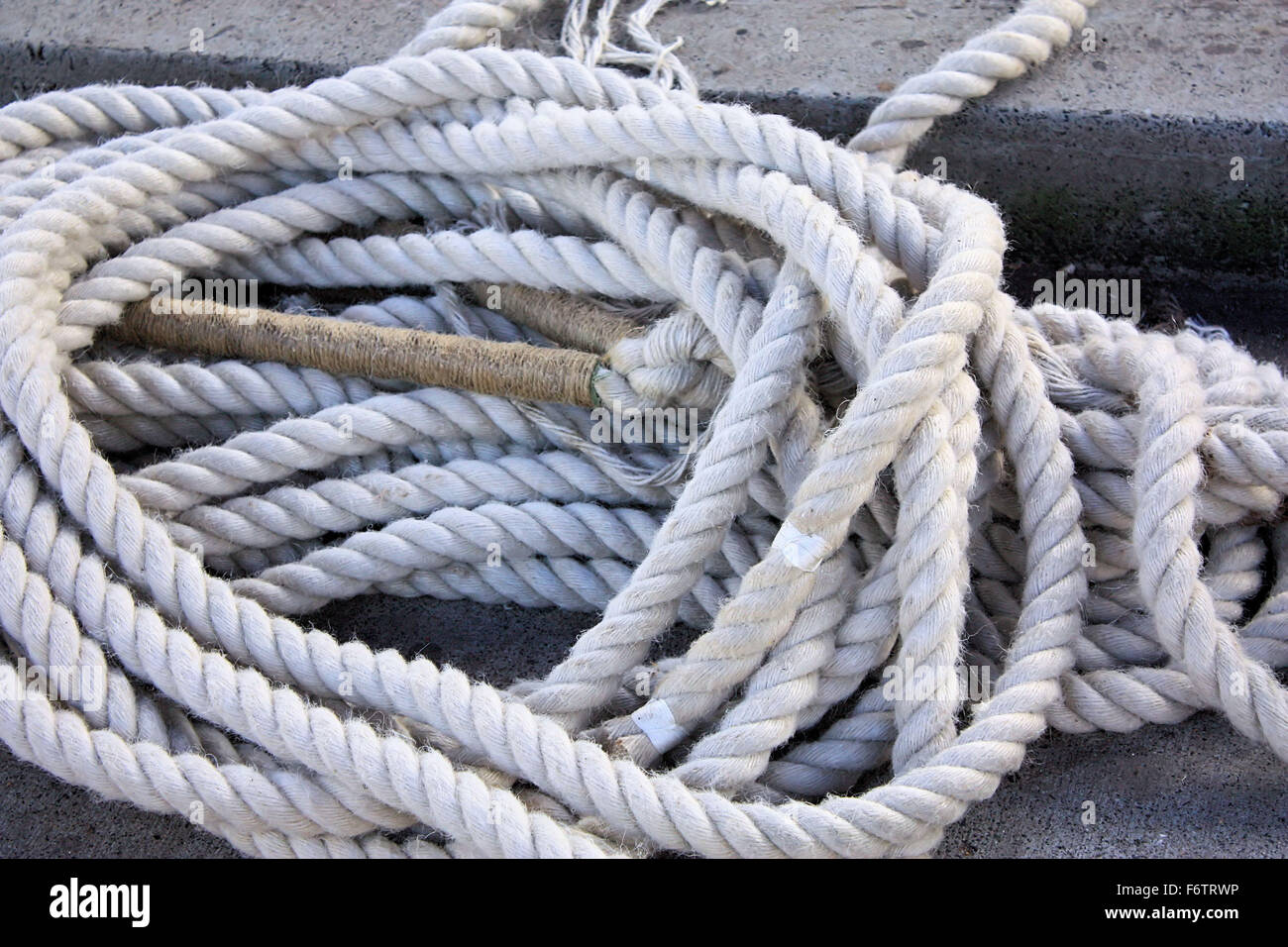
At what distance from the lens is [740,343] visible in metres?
1.27

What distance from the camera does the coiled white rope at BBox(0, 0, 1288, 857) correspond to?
1121mm

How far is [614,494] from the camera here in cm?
142

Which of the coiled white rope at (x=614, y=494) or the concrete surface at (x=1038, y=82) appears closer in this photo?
the coiled white rope at (x=614, y=494)

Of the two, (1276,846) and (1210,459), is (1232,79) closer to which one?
(1210,459)

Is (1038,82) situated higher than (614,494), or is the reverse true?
(1038,82)

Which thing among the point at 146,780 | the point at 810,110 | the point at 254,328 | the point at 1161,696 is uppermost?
the point at 810,110

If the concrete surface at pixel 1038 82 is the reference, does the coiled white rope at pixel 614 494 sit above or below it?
below

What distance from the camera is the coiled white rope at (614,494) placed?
3.68 ft

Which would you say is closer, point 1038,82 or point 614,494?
point 614,494

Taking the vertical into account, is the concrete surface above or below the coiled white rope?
above

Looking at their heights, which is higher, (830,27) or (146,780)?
(830,27)

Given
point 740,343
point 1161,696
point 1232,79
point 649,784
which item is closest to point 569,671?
point 649,784

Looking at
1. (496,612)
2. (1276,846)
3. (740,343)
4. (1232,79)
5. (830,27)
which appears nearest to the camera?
(1276,846)
